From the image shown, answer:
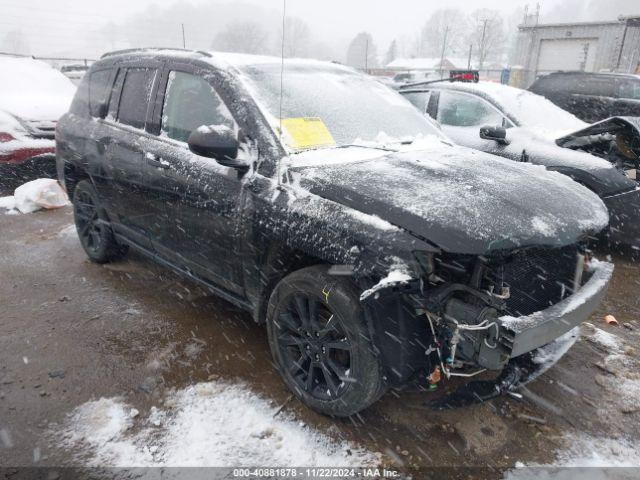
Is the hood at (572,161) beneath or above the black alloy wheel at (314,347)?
above

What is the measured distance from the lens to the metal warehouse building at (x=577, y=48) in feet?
80.5

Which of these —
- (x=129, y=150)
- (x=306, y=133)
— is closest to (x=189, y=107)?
(x=129, y=150)

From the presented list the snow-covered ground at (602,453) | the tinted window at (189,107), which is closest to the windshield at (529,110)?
the snow-covered ground at (602,453)

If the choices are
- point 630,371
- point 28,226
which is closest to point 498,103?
point 630,371

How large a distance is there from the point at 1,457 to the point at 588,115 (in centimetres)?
1044

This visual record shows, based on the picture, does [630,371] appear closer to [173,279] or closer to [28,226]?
[173,279]

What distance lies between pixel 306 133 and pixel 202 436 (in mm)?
1764

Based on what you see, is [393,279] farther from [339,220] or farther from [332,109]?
[332,109]

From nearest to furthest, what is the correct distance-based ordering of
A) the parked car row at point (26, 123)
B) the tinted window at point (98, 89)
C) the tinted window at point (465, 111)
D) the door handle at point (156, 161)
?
the door handle at point (156, 161)
the tinted window at point (98, 89)
the tinted window at point (465, 111)
the parked car row at point (26, 123)

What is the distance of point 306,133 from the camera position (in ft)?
9.28

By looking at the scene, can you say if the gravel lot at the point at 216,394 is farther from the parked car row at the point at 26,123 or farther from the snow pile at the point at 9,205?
the parked car row at the point at 26,123

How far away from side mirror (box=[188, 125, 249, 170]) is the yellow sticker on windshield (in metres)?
0.32

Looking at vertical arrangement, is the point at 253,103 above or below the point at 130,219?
above

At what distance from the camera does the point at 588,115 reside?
9.39 meters
